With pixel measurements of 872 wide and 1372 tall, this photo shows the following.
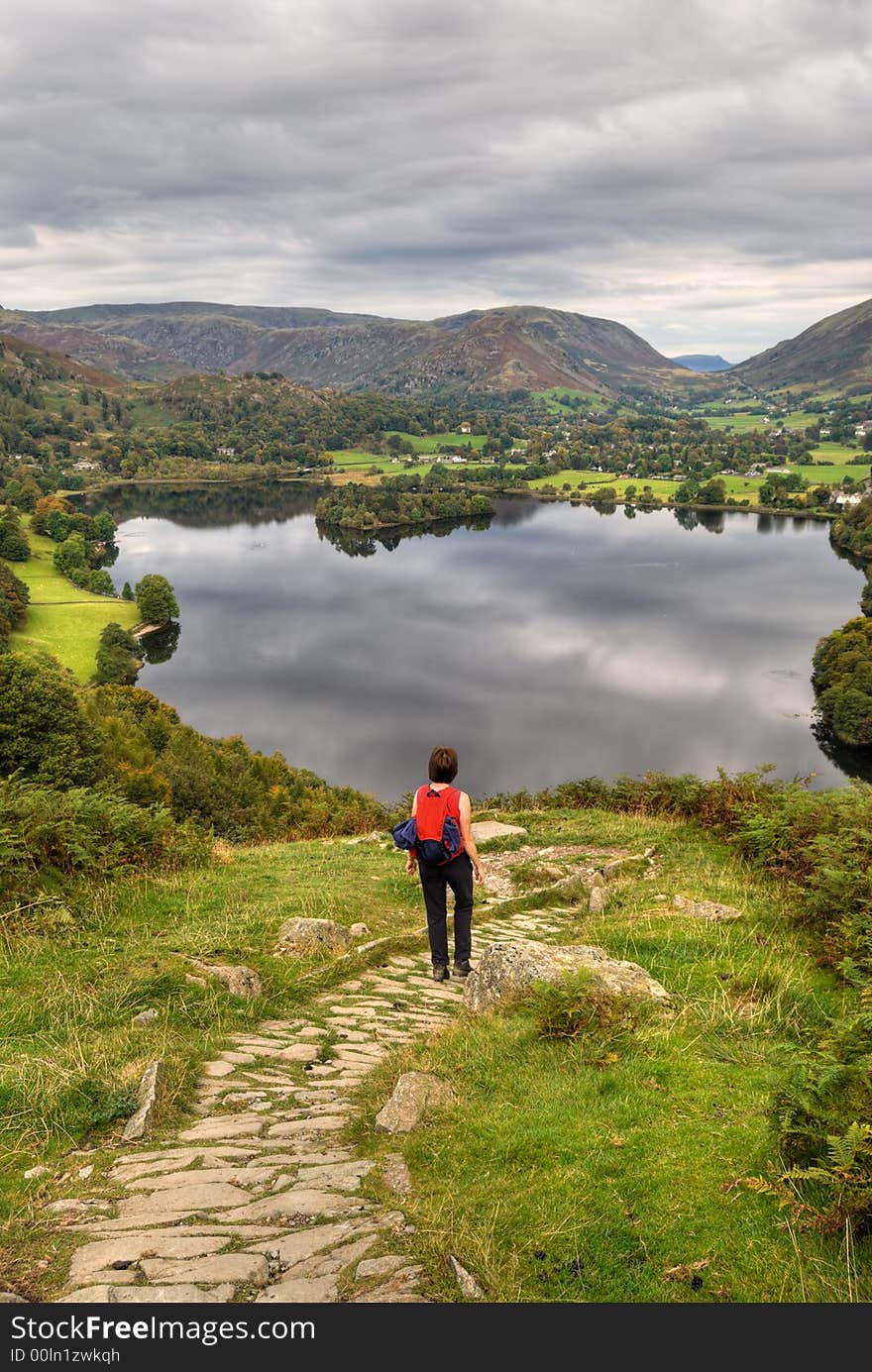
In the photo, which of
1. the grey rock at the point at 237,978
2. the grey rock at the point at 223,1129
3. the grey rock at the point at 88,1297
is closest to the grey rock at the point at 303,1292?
the grey rock at the point at 88,1297

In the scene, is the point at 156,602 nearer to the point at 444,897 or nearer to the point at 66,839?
the point at 66,839

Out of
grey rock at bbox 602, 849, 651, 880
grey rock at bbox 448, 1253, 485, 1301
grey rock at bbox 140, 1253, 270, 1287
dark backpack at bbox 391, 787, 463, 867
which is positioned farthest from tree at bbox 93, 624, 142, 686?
grey rock at bbox 448, 1253, 485, 1301

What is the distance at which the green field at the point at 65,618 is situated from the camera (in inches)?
3489

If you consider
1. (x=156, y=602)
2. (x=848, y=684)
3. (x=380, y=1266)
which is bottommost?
(x=848, y=684)

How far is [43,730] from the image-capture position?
20.9m

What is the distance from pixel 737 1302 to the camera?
145 inches

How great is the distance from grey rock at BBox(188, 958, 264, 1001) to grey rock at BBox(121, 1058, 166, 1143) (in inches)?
76.8

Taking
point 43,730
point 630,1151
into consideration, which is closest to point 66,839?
point 630,1151

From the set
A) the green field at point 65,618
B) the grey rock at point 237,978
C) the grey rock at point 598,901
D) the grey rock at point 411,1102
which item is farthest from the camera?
the green field at point 65,618

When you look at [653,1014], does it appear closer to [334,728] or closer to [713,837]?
[713,837]

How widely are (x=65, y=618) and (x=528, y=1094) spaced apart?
10805cm

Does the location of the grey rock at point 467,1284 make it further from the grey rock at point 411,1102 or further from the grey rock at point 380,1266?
the grey rock at point 411,1102

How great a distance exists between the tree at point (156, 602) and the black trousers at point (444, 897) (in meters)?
105
